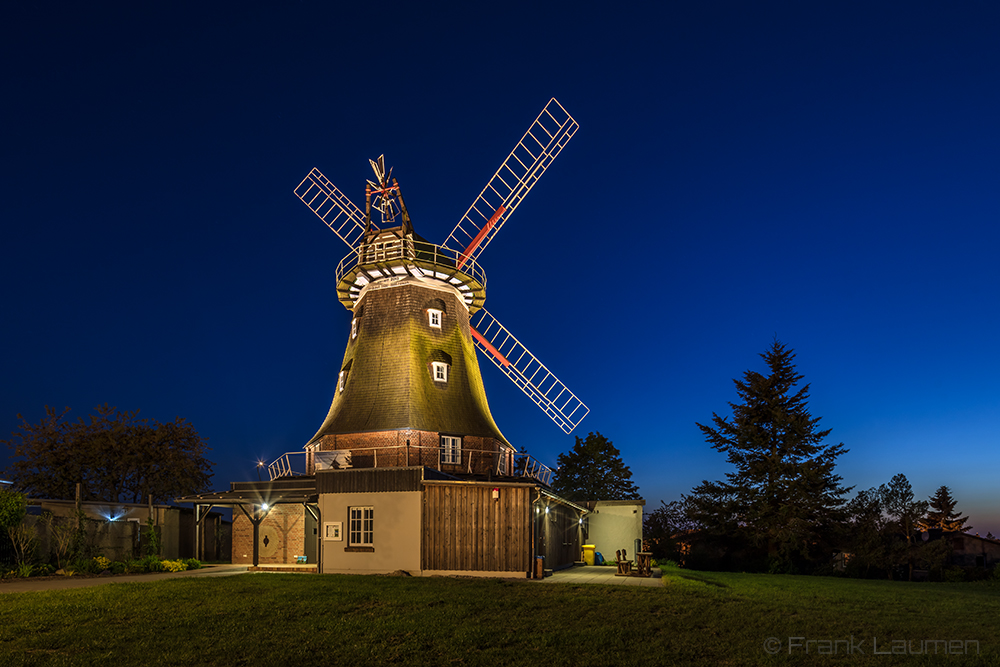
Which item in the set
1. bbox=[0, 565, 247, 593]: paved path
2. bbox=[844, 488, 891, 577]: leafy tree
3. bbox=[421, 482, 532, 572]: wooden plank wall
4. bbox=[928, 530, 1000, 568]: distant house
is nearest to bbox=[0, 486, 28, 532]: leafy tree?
bbox=[0, 565, 247, 593]: paved path

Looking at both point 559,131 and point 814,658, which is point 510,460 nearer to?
point 559,131

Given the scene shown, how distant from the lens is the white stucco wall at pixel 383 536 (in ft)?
61.0

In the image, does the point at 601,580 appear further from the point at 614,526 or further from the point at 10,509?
the point at 10,509

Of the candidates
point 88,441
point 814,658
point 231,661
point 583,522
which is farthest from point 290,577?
point 88,441

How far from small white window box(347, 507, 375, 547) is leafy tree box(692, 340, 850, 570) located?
17.9 metres

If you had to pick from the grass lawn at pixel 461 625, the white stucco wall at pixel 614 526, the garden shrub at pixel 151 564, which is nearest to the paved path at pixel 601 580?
the grass lawn at pixel 461 625

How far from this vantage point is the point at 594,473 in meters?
48.5

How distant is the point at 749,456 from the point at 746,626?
22.7 metres

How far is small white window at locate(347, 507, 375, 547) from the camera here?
19094 millimetres

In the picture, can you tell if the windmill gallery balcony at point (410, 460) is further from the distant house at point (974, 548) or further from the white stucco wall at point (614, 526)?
the distant house at point (974, 548)

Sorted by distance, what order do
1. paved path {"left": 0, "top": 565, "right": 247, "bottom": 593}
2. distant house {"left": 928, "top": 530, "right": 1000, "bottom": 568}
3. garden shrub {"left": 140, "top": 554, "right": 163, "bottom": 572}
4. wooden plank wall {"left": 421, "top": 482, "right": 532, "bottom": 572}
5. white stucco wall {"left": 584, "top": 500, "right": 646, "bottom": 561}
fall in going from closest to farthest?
paved path {"left": 0, "top": 565, "right": 247, "bottom": 593}
wooden plank wall {"left": 421, "top": 482, "right": 532, "bottom": 572}
garden shrub {"left": 140, "top": 554, "right": 163, "bottom": 572}
white stucco wall {"left": 584, "top": 500, "right": 646, "bottom": 561}
distant house {"left": 928, "top": 530, "right": 1000, "bottom": 568}

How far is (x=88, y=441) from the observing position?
31422 millimetres

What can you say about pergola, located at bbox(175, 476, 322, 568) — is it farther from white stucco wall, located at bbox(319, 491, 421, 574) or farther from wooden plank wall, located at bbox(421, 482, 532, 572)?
wooden plank wall, located at bbox(421, 482, 532, 572)

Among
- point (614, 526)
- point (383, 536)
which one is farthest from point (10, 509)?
point (614, 526)
